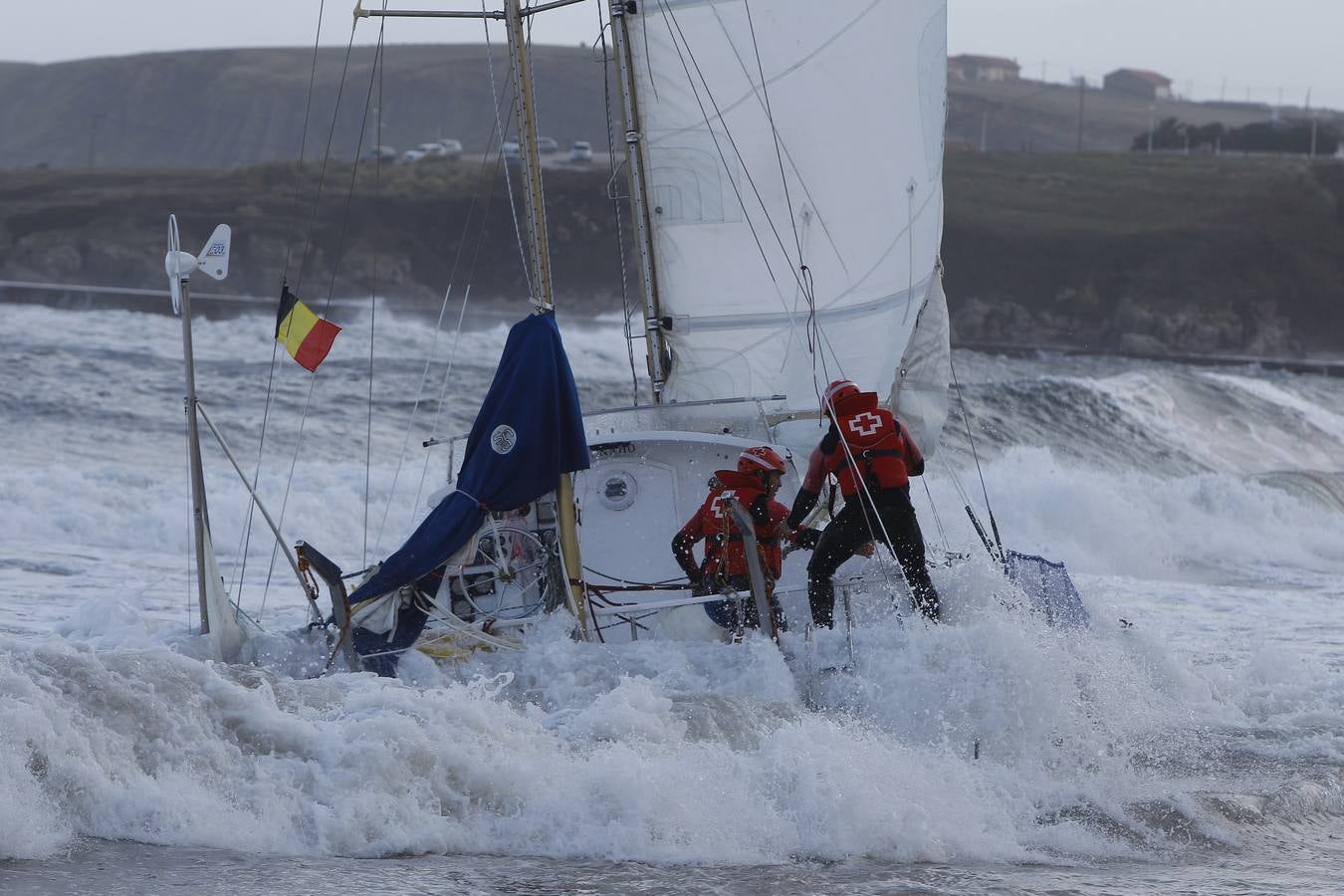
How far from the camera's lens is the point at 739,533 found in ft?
26.1

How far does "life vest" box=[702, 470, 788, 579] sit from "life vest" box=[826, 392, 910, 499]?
40 centimetres

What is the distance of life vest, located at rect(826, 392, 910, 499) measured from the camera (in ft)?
25.2

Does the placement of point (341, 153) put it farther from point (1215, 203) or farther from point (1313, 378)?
point (1313, 378)

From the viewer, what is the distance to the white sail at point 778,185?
1034 centimetres

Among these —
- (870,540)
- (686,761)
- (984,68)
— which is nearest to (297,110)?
(984,68)

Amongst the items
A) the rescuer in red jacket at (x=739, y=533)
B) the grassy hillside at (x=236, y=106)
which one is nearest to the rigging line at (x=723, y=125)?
the rescuer in red jacket at (x=739, y=533)

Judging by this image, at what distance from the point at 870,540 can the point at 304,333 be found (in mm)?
2867

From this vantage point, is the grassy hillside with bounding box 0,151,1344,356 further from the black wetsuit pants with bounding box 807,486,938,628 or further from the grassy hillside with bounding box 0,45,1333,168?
the black wetsuit pants with bounding box 807,486,938,628

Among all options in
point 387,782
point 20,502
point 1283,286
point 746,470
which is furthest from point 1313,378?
point 387,782

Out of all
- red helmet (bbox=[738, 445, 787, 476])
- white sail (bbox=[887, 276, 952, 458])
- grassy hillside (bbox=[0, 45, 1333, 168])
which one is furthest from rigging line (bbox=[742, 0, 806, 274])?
grassy hillside (bbox=[0, 45, 1333, 168])

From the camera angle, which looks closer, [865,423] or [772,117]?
[865,423]

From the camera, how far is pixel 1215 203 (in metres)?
67.2

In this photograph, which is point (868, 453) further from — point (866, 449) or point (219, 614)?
point (219, 614)

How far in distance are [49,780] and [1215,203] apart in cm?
6705
